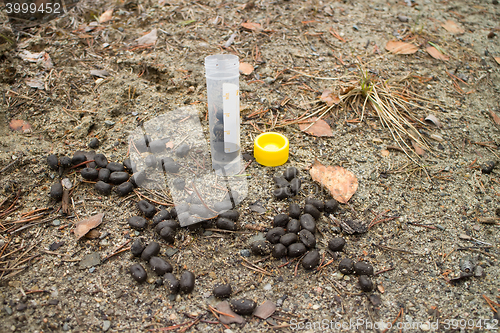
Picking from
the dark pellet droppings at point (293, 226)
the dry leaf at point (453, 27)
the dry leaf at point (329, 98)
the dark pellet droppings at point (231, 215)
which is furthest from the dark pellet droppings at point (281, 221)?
the dry leaf at point (453, 27)

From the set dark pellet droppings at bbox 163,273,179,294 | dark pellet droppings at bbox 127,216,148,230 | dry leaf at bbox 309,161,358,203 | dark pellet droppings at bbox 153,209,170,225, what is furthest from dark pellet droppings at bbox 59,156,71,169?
dry leaf at bbox 309,161,358,203

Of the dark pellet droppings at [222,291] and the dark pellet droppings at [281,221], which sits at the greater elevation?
the dark pellet droppings at [281,221]

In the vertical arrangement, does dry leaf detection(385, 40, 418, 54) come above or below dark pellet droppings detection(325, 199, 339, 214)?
above

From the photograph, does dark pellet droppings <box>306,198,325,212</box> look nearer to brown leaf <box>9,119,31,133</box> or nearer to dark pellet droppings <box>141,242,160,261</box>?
dark pellet droppings <box>141,242,160,261</box>

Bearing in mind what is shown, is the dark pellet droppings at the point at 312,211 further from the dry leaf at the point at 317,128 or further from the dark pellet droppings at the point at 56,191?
the dark pellet droppings at the point at 56,191

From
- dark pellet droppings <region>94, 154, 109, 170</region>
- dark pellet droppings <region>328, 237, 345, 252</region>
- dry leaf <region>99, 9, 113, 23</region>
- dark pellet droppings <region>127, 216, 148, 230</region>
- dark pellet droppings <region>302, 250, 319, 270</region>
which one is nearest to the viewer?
dark pellet droppings <region>302, 250, 319, 270</region>

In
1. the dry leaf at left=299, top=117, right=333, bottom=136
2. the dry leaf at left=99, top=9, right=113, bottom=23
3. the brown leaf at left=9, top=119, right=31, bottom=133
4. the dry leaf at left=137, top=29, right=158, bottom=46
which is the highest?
the dry leaf at left=99, top=9, right=113, bottom=23
